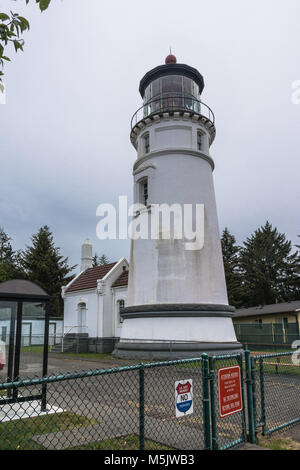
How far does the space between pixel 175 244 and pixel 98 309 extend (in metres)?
10.1

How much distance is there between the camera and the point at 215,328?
16.9 m

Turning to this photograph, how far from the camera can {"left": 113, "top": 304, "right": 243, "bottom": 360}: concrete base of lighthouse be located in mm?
16172

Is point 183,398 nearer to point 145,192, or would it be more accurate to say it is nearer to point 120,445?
point 120,445

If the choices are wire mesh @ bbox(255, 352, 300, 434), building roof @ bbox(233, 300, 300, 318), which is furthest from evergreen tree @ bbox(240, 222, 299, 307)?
wire mesh @ bbox(255, 352, 300, 434)

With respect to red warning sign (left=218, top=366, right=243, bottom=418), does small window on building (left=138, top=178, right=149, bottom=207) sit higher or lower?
higher

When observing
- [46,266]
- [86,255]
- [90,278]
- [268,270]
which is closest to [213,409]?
[90,278]

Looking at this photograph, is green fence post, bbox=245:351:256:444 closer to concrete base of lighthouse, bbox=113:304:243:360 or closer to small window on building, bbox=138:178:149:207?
concrete base of lighthouse, bbox=113:304:243:360

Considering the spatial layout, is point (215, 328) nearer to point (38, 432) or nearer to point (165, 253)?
point (165, 253)

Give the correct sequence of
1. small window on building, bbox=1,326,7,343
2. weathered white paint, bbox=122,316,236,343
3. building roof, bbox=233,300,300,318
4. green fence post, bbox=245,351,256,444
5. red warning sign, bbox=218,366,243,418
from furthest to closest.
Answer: building roof, bbox=233,300,300,318
weathered white paint, bbox=122,316,236,343
small window on building, bbox=1,326,7,343
green fence post, bbox=245,351,256,444
red warning sign, bbox=218,366,243,418

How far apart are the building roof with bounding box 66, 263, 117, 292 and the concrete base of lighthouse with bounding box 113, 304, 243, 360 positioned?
9275 mm

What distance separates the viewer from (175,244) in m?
17.7

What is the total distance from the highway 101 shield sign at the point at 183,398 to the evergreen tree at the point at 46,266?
131 feet

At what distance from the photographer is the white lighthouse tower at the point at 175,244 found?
16.7 m

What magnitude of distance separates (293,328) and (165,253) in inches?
669
